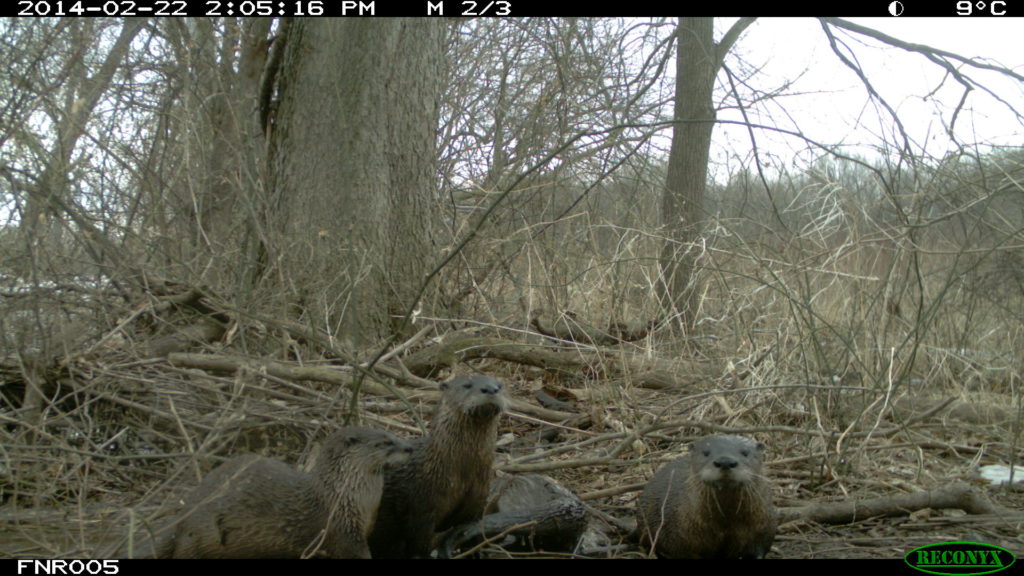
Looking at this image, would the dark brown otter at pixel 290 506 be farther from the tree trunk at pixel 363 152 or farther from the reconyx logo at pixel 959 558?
the tree trunk at pixel 363 152

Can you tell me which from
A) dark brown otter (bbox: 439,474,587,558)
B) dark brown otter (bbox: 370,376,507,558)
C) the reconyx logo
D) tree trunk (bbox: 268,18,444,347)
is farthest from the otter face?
tree trunk (bbox: 268,18,444,347)

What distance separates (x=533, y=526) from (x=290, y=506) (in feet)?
3.16

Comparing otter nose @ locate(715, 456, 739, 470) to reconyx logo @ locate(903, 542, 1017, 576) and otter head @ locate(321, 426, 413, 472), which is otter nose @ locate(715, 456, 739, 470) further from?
otter head @ locate(321, 426, 413, 472)

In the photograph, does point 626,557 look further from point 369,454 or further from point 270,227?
point 270,227

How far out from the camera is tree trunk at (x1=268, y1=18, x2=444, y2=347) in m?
5.54

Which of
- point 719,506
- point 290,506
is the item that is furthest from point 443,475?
point 719,506

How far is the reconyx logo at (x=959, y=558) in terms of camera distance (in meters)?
3.00

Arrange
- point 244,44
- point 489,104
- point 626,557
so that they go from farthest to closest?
point 489,104 → point 244,44 → point 626,557

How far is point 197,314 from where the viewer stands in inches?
183

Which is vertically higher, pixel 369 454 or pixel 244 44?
pixel 244 44

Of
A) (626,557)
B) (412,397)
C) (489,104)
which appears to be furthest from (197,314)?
(489,104)

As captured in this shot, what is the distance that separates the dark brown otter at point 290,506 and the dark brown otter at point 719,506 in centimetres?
110

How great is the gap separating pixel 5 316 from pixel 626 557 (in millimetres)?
3040

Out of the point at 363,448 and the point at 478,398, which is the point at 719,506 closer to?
the point at 478,398
